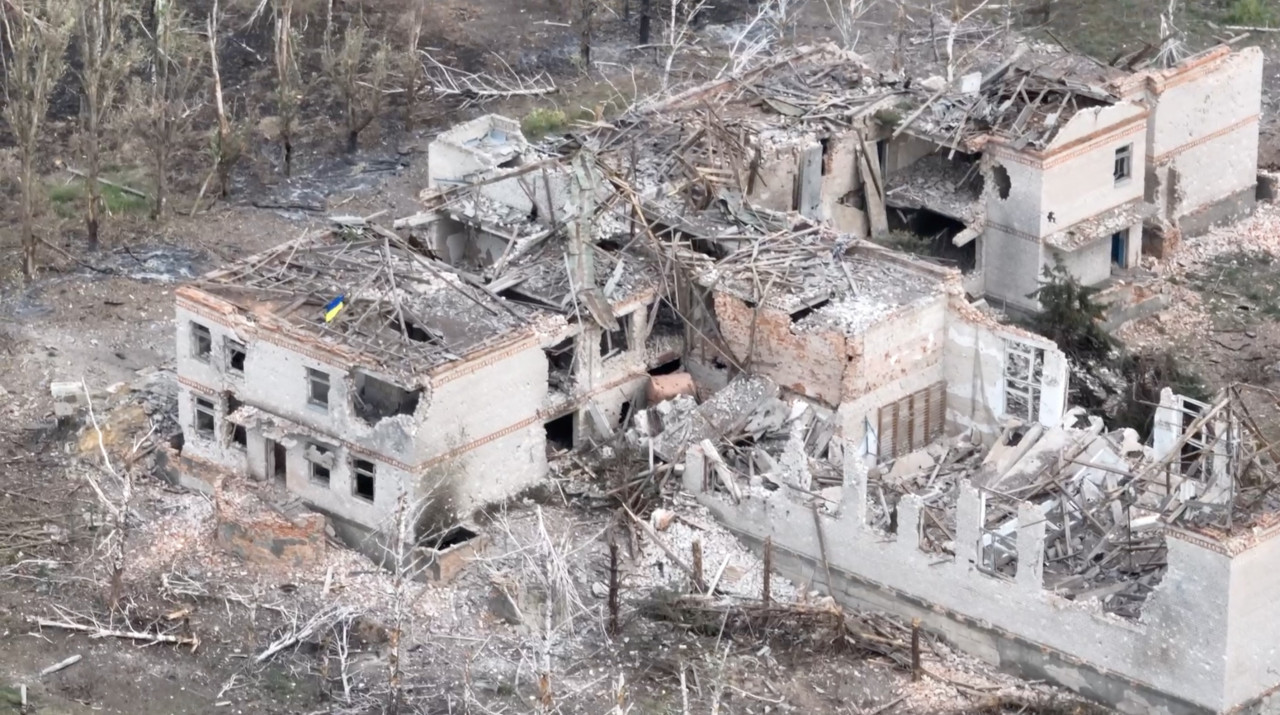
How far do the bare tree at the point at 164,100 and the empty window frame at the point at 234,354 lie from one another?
11365 mm

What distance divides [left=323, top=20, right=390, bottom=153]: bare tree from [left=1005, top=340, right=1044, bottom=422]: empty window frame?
1845 centimetres

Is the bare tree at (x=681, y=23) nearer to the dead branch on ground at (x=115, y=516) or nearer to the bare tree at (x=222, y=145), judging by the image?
the bare tree at (x=222, y=145)

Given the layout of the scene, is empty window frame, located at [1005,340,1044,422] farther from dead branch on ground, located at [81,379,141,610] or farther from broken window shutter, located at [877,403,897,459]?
dead branch on ground, located at [81,379,141,610]

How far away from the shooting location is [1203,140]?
2250 inches

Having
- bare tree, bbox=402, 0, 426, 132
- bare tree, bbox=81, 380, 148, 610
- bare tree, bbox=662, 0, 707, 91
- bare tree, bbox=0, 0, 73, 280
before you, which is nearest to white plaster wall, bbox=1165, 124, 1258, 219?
bare tree, bbox=662, 0, 707, 91

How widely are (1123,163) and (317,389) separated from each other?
16783 mm

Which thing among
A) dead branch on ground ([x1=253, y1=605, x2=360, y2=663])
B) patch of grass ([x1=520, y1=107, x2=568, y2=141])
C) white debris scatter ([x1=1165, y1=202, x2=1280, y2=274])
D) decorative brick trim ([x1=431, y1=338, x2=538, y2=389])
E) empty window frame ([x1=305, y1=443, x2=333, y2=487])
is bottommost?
dead branch on ground ([x1=253, y1=605, x2=360, y2=663])

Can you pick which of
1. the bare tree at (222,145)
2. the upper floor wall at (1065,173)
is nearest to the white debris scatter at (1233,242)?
the upper floor wall at (1065,173)

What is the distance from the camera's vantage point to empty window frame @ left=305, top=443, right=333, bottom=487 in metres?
46.0

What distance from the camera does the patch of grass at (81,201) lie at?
58938mm

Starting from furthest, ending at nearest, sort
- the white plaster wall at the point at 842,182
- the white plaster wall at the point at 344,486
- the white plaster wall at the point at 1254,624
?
1. the white plaster wall at the point at 842,182
2. the white plaster wall at the point at 344,486
3. the white plaster wall at the point at 1254,624

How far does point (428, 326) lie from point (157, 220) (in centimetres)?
1396

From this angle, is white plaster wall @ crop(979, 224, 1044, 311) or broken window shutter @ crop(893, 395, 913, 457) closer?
broken window shutter @ crop(893, 395, 913, 457)

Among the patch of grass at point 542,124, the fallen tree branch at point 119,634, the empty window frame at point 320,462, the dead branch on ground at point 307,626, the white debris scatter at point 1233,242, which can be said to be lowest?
the fallen tree branch at point 119,634
